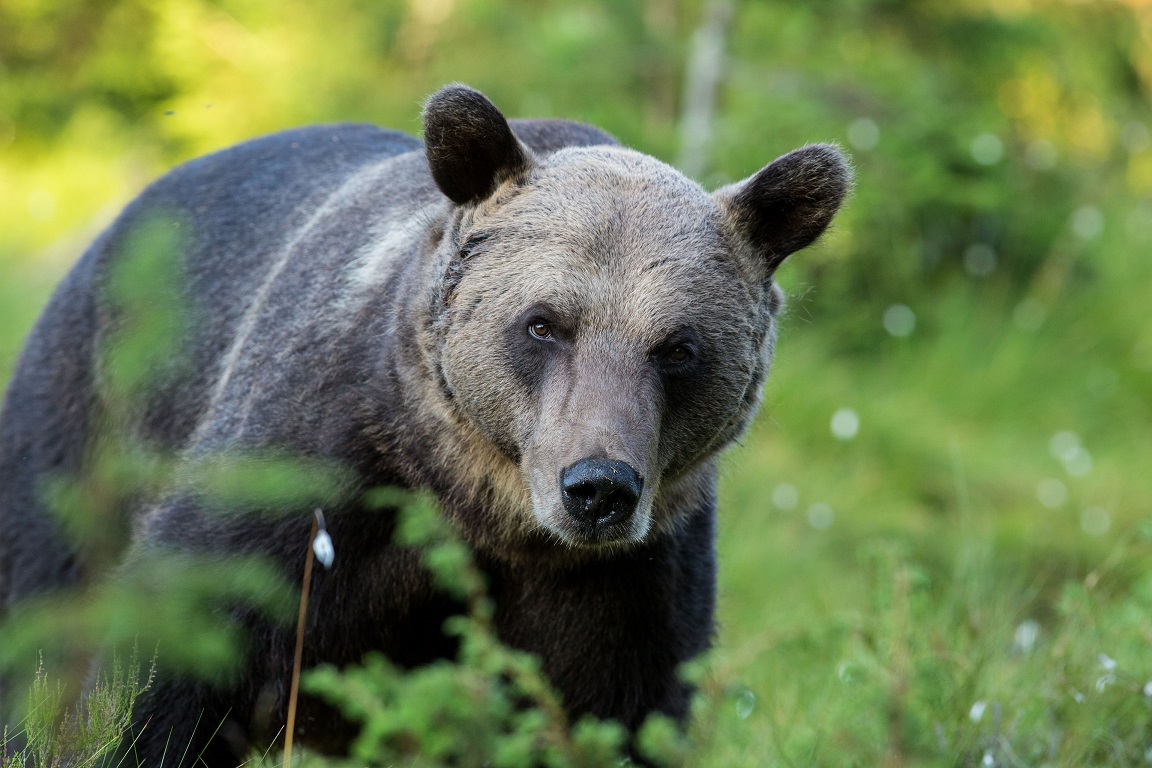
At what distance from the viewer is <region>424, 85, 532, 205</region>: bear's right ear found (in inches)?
149

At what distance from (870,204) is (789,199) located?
5190 millimetres

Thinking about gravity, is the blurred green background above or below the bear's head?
below

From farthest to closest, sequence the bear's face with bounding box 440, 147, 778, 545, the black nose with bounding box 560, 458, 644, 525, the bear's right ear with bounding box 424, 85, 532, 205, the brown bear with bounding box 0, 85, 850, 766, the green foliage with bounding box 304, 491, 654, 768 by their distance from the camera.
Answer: the bear's right ear with bounding box 424, 85, 532, 205 < the brown bear with bounding box 0, 85, 850, 766 < the bear's face with bounding box 440, 147, 778, 545 < the black nose with bounding box 560, 458, 644, 525 < the green foliage with bounding box 304, 491, 654, 768

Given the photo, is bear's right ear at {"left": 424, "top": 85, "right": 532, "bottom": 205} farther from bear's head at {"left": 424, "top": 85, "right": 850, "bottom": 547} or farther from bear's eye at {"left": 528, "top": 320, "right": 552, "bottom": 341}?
bear's eye at {"left": 528, "top": 320, "right": 552, "bottom": 341}

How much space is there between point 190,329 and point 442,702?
7.22 feet

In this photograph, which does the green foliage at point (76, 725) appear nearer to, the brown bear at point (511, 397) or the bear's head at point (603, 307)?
the brown bear at point (511, 397)

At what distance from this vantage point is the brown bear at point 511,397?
364 cm

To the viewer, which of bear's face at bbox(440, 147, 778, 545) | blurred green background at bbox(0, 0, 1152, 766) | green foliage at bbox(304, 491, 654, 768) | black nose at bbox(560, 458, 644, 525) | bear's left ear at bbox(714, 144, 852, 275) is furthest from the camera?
blurred green background at bbox(0, 0, 1152, 766)

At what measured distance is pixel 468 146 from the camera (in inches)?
153

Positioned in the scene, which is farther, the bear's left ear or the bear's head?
the bear's left ear

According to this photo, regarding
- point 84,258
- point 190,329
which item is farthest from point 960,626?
point 84,258

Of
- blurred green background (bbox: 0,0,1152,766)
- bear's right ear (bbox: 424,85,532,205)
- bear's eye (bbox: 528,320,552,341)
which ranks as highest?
bear's right ear (bbox: 424,85,532,205)

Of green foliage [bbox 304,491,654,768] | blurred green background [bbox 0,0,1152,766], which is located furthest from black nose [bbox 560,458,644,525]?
blurred green background [bbox 0,0,1152,766]

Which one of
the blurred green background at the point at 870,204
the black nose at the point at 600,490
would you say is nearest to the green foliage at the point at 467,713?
the black nose at the point at 600,490
